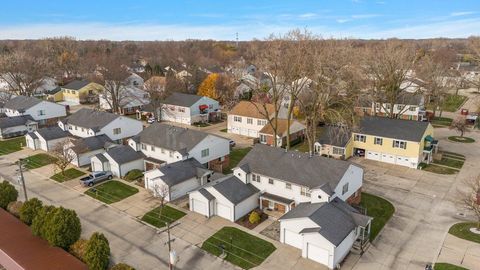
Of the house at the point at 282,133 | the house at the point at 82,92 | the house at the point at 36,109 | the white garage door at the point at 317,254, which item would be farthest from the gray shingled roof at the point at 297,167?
the house at the point at 82,92

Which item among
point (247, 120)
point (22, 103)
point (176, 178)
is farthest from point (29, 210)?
point (22, 103)

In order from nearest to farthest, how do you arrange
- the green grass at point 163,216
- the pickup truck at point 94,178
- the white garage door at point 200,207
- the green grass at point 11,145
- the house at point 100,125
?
the green grass at point 163,216 → the white garage door at point 200,207 → the pickup truck at point 94,178 → the green grass at point 11,145 → the house at point 100,125

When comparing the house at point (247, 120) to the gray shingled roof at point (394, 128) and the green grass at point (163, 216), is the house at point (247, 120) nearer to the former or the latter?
the gray shingled roof at point (394, 128)

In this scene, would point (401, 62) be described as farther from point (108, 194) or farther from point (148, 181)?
point (108, 194)

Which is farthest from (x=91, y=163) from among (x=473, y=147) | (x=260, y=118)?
(x=473, y=147)

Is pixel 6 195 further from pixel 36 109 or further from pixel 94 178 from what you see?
pixel 36 109
